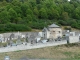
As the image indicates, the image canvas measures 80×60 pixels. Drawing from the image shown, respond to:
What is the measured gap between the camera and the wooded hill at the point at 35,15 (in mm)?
58384

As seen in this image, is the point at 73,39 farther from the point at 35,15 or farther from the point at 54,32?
the point at 35,15

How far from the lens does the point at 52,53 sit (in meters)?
36.7

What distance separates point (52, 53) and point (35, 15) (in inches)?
1225

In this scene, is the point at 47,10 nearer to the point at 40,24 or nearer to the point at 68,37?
the point at 40,24

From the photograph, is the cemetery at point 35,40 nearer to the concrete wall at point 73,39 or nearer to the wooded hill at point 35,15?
the concrete wall at point 73,39

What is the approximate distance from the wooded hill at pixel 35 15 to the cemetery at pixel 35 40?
6591 mm

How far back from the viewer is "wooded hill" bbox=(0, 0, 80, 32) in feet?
192

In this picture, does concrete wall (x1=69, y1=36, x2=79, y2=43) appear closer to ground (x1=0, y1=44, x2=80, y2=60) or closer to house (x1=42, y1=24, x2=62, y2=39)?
ground (x1=0, y1=44, x2=80, y2=60)

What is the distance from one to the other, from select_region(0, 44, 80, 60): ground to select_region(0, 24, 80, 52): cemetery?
4.07 feet

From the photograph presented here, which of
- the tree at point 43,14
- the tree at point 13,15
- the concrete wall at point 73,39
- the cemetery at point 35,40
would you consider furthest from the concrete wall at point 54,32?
the tree at point 43,14

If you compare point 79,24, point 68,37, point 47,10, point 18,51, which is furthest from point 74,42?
point 47,10

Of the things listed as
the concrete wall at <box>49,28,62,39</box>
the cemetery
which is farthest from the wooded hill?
the concrete wall at <box>49,28,62,39</box>

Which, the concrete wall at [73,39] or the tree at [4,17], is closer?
the concrete wall at [73,39]

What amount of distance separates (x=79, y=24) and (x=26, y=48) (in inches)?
1005
